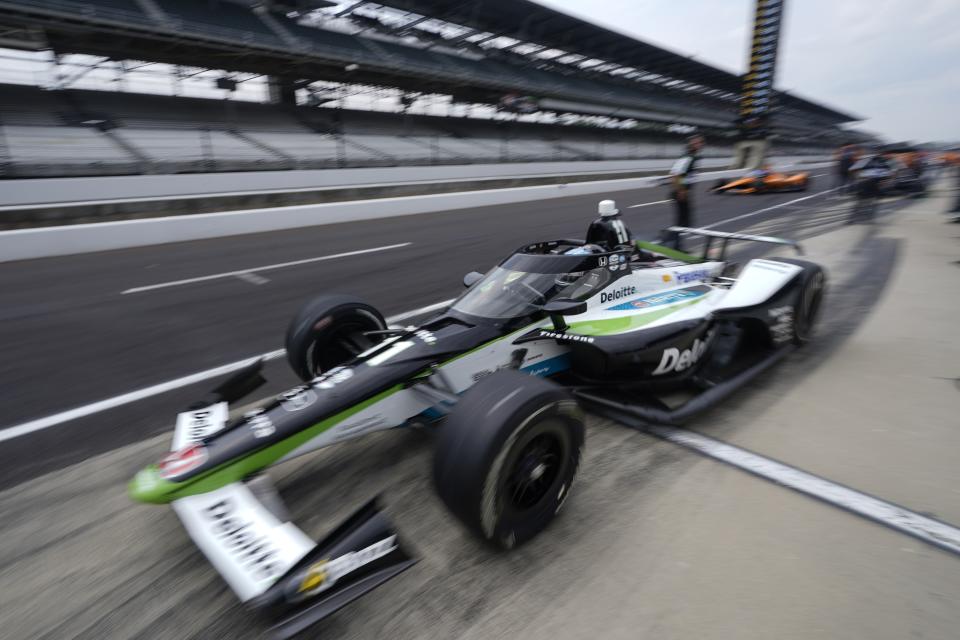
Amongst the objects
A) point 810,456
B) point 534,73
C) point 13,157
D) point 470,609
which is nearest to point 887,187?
point 810,456

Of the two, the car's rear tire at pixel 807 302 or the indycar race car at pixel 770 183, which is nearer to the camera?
the car's rear tire at pixel 807 302

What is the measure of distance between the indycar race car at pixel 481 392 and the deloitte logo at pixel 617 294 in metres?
0.01

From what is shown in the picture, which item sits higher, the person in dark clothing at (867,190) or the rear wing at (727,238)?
the person in dark clothing at (867,190)

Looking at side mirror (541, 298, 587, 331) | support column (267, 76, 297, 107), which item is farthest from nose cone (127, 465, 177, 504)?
support column (267, 76, 297, 107)

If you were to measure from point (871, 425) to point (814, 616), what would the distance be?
176cm

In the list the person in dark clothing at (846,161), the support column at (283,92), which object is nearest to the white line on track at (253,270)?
the person in dark clothing at (846,161)

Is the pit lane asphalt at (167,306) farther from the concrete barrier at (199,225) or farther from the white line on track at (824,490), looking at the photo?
the white line on track at (824,490)

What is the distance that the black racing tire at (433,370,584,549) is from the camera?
1918 millimetres

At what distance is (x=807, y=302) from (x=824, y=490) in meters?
2.25

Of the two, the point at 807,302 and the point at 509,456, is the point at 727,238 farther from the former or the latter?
the point at 509,456

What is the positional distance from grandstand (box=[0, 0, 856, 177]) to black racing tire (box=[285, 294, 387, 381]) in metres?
13.5

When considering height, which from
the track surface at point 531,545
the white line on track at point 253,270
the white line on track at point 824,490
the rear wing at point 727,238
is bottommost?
the track surface at point 531,545

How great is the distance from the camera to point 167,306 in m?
5.57

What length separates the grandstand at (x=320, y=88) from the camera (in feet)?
53.7
